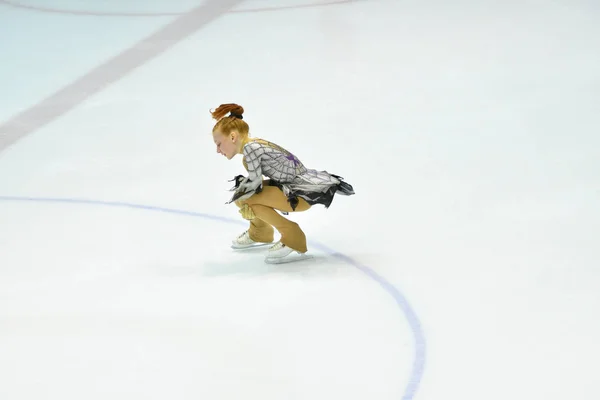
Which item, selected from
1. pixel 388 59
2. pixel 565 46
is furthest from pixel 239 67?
pixel 565 46

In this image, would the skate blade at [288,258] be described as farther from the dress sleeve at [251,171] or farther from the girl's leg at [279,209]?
the dress sleeve at [251,171]

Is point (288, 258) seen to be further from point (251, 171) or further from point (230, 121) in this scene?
point (230, 121)

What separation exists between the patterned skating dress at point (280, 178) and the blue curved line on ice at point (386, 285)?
0.96 feet

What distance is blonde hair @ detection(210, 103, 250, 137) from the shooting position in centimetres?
361

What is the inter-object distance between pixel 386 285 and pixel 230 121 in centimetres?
80

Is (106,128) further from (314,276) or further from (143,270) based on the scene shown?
(314,276)

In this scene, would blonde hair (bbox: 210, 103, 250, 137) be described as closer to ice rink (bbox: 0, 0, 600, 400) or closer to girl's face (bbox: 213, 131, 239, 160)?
girl's face (bbox: 213, 131, 239, 160)

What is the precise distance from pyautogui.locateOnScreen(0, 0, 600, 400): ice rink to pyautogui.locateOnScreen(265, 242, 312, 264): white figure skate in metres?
0.05

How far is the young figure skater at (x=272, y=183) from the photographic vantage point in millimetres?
3609

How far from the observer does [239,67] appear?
6.68 metres

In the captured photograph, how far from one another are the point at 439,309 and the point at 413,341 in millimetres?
247

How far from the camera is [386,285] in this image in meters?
3.53

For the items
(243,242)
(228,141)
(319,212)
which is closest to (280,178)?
(228,141)

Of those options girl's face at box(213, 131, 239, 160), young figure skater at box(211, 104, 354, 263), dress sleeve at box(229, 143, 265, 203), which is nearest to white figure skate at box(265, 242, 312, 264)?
young figure skater at box(211, 104, 354, 263)
